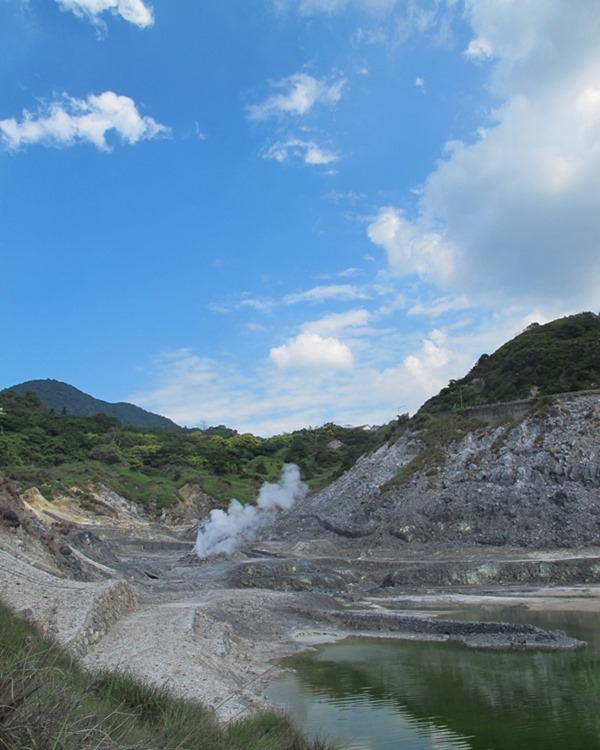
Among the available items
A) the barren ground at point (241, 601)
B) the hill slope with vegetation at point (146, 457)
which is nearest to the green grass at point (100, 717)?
the barren ground at point (241, 601)

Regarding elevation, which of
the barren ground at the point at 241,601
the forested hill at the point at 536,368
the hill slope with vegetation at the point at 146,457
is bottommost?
the barren ground at the point at 241,601

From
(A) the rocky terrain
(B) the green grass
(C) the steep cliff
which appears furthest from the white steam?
(B) the green grass

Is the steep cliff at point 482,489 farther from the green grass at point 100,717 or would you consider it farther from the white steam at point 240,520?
the green grass at point 100,717

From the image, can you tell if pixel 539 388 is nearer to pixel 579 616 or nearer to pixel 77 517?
pixel 579 616

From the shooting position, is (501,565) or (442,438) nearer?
(501,565)

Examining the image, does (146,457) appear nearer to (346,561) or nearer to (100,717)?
(346,561)

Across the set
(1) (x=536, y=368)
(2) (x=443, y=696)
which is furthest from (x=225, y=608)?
(1) (x=536, y=368)

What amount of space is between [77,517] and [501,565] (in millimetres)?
49203

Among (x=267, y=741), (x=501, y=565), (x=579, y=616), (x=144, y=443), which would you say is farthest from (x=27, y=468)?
(x=267, y=741)

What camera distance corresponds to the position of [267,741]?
27.2 ft

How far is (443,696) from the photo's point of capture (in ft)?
50.9

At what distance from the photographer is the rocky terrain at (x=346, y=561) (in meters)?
17.7

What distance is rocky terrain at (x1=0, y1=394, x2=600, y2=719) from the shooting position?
696 inches

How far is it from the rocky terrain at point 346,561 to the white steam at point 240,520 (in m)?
1.88
